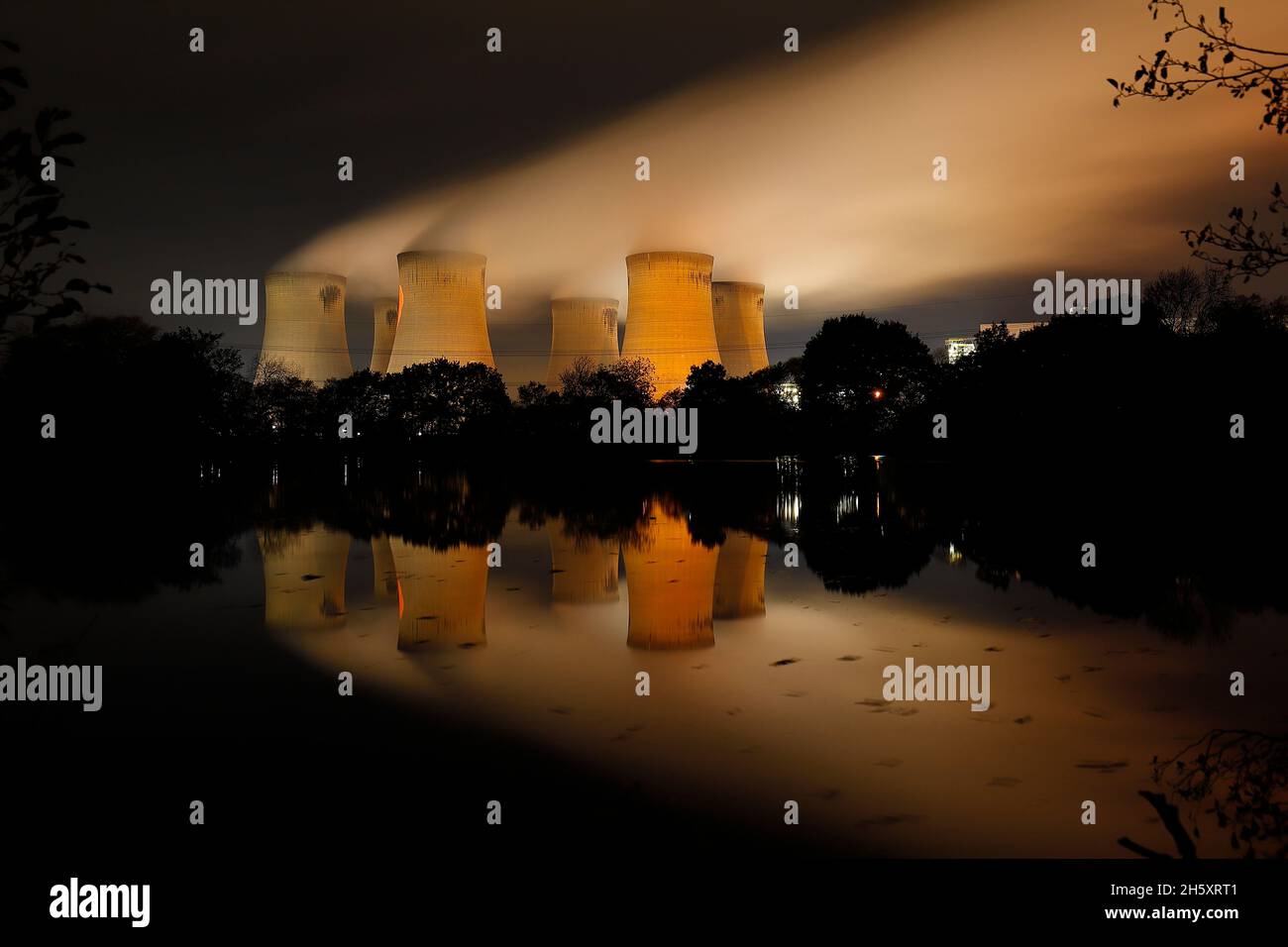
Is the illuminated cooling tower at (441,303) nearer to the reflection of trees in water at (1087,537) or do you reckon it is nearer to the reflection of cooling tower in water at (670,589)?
the reflection of trees in water at (1087,537)

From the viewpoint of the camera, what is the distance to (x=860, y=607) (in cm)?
830

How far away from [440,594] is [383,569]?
6.24ft

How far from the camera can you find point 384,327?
187 feet

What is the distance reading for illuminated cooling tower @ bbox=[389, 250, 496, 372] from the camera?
1585 inches

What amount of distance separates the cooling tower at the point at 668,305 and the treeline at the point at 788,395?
331cm

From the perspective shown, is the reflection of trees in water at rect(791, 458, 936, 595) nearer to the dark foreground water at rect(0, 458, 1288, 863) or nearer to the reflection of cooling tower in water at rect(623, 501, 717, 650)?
the dark foreground water at rect(0, 458, 1288, 863)

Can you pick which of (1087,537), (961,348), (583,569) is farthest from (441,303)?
(961,348)

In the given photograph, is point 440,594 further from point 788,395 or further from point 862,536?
point 788,395

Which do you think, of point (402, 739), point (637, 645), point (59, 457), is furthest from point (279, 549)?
point (59, 457)

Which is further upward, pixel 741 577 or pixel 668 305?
pixel 668 305

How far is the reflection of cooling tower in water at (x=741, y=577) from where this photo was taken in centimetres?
824

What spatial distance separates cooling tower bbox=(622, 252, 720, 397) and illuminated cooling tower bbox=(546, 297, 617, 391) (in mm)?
9587

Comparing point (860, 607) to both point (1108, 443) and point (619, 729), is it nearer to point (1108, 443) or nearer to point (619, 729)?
point (619, 729)

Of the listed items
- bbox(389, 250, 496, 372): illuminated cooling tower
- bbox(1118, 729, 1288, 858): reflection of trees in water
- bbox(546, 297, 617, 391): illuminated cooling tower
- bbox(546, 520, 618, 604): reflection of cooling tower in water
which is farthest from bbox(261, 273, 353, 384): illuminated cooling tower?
bbox(1118, 729, 1288, 858): reflection of trees in water
